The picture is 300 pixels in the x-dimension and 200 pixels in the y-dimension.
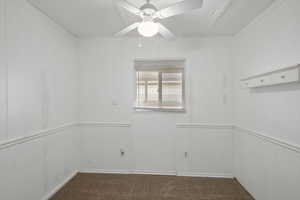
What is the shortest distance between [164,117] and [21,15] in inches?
92.2

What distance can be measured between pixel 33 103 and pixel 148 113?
1702 millimetres

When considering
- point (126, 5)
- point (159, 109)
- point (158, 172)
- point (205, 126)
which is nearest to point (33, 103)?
point (126, 5)

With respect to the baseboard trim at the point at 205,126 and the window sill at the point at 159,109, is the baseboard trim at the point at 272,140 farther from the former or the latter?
the window sill at the point at 159,109

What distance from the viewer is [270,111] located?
6.33ft

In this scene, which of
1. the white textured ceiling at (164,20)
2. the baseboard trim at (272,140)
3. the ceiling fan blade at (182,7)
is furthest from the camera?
the white textured ceiling at (164,20)

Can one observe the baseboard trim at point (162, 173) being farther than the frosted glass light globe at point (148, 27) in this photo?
Yes

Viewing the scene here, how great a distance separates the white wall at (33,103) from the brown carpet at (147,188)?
0.31m

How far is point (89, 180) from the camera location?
9.08 ft

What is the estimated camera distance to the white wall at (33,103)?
1624 millimetres

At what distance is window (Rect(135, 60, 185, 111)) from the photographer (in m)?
3.11

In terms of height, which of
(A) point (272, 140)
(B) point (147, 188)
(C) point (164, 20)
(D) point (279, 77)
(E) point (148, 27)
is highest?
(C) point (164, 20)

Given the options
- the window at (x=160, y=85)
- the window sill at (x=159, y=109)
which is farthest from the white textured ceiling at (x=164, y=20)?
the window sill at (x=159, y=109)

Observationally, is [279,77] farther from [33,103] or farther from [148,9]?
[33,103]

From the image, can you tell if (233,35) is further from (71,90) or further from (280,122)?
(71,90)
